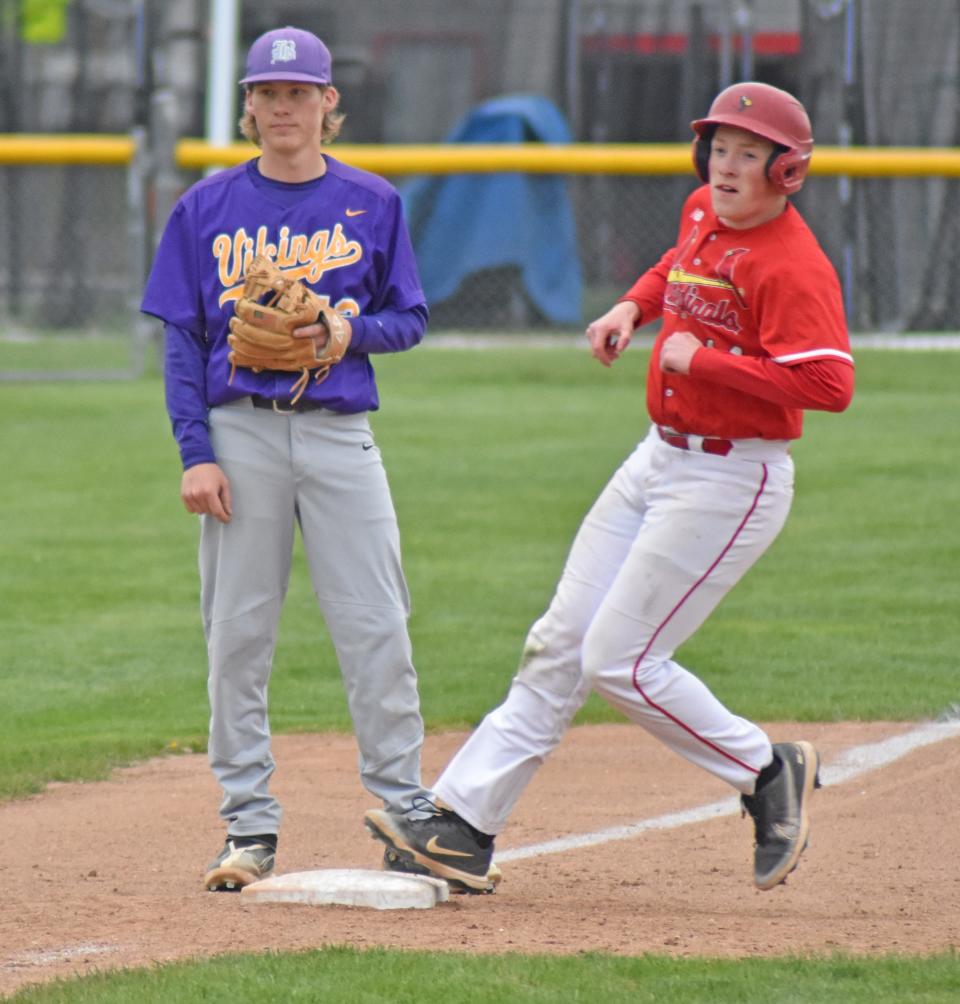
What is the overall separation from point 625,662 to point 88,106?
15949 mm

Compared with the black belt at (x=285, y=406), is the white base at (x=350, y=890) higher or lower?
lower

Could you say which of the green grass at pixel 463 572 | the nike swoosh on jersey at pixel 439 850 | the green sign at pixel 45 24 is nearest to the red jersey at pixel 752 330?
the nike swoosh on jersey at pixel 439 850

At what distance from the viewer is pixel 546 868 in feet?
16.6

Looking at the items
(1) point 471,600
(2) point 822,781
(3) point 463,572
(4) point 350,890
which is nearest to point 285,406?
(4) point 350,890

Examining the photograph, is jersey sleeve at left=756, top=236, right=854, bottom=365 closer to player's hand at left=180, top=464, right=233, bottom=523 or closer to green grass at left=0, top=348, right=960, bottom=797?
player's hand at left=180, top=464, right=233, bottom=523

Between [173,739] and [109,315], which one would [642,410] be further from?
[173,739]

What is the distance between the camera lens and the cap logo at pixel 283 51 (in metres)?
4.50

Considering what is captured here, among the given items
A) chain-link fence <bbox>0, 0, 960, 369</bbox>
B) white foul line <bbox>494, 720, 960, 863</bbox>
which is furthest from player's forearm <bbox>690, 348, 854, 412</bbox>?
chain-link fence <bbox>0, 0, 960, 369</bbox>

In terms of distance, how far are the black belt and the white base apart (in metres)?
1.14

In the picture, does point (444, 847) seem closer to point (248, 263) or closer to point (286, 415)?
point (286, 415)

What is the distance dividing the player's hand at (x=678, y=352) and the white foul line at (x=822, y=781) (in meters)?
1.58

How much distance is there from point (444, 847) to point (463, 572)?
4730 mm

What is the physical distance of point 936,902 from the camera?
4605mm

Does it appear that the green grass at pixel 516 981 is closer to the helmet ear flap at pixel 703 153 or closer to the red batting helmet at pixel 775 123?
the red batting helmet at pixel 775 123
